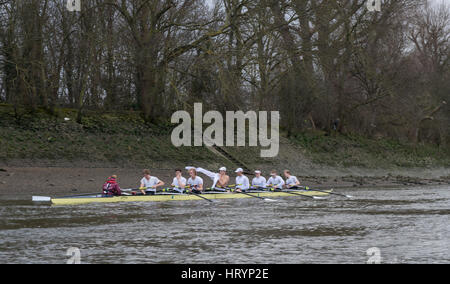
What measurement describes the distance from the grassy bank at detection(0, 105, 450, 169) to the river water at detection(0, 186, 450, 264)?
8585 millimetres

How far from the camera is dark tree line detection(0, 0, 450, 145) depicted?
31.7 meters

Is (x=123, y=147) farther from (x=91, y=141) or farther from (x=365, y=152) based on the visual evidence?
(x=365, y=152)

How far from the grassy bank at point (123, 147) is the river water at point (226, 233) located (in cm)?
858

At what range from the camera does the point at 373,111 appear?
47594 millimetres

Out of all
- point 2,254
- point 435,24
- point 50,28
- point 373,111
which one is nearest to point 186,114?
point 50,28

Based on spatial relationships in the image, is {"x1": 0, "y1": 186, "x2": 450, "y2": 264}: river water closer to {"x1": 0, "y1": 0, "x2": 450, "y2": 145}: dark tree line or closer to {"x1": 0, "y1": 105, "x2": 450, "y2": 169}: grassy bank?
{"x1": 0, "y1": 105, "x2": 450, "y2": 169}: grassy bank

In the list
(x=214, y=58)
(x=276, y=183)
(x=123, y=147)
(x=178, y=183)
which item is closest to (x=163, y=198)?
(x=178, y=183)

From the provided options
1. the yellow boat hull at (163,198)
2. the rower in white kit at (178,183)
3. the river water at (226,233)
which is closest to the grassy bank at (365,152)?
the yellow boat hull at (163,198)

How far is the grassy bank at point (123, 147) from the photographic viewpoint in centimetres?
2966

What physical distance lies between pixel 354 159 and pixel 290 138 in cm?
470

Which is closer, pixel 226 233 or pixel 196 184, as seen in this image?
pixel 226 233

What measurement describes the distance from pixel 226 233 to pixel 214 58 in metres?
17.7

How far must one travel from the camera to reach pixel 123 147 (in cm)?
3262
